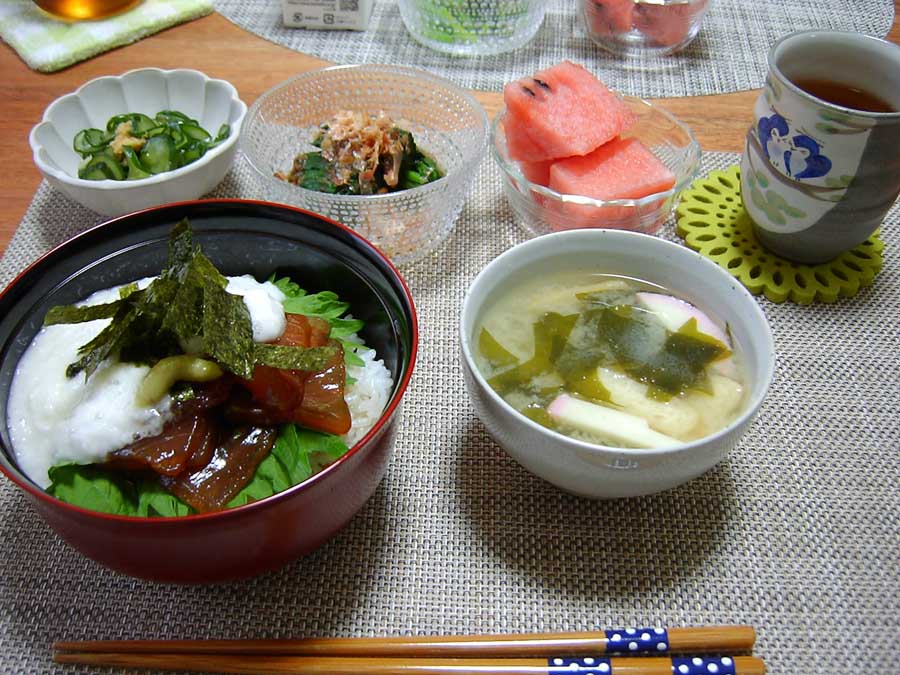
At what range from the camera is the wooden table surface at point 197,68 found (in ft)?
5.74

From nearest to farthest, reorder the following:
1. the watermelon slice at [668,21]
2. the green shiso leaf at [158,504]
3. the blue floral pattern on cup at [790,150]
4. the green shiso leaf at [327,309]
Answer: the green shiso leaf at [158,504] → the green shiso leaf at [327,309] → the blue floral pattern on cup at [790,150] → the watermelon slice at [668,21]

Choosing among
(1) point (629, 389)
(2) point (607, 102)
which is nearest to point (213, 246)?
(1) point (629, 389)

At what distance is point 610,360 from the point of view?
1.10 m

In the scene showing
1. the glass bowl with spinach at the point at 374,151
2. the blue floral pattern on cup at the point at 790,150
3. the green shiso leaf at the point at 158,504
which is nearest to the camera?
the green shiso leaf at the point at 158,504

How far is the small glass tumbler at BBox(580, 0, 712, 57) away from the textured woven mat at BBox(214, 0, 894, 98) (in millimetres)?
36

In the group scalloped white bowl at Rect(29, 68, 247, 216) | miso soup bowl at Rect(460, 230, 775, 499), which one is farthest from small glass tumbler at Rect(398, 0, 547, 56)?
miso soup bowl at Rect(460, 230, 775, 499)

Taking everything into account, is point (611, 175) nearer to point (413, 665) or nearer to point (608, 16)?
point (608, 16)

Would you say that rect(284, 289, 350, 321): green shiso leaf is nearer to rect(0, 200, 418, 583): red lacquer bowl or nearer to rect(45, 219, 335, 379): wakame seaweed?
rect(0, 200, 418, 583): red lacquer bowl

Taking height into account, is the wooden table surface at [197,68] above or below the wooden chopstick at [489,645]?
above

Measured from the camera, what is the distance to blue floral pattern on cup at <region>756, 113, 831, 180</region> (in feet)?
4.18

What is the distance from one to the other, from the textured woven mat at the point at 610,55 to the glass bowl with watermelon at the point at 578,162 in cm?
47

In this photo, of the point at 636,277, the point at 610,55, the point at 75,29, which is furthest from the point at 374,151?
the point at 75,29

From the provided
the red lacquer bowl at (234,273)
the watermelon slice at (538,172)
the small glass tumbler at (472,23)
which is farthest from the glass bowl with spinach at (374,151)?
the small glass tumbler at (472,23)

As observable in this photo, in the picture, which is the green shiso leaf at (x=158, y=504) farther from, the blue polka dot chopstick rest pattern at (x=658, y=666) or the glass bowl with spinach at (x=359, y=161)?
the glass bowl with spinach at (x=359, y=161)
